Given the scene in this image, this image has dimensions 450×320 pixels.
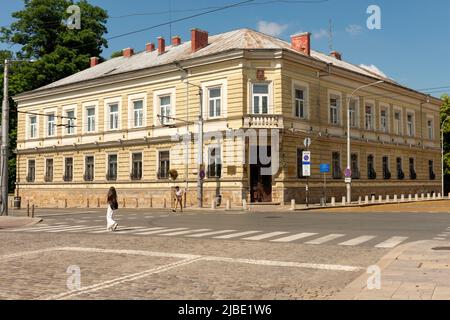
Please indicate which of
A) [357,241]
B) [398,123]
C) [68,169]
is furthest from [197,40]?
[357,241]

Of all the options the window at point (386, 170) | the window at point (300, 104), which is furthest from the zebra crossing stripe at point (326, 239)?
the window at point (386, 170)

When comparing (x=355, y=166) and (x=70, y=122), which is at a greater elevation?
(x=70, y=122)

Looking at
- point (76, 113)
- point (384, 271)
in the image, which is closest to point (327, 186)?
point (76, 113)

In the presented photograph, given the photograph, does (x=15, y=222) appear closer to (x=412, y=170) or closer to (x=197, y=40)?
(x=197, y=40)

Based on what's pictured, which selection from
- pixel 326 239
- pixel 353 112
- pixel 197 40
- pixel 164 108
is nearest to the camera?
pixel 326 239

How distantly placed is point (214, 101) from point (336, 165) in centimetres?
1124

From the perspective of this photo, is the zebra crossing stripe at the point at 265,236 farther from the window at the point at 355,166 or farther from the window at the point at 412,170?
the window at the point at 412,170

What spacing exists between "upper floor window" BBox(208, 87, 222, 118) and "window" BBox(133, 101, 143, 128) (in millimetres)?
6964

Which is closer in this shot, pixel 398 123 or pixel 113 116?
pixel 113 116

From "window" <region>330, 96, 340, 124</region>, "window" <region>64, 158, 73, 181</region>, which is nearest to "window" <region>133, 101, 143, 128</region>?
"window" <region>64, 158, 73, 181</region>

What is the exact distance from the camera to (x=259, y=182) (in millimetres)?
35438

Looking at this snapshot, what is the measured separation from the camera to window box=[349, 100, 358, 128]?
42.2 meters
